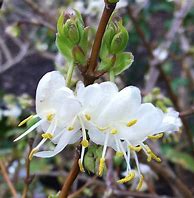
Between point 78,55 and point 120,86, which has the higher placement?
point 78,55

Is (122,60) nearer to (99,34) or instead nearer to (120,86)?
(99,34)

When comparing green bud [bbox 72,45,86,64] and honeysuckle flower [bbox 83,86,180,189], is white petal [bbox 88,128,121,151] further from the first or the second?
green bud [bbox 72,45,86,64]

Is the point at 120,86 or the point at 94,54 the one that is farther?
the point at 120,86

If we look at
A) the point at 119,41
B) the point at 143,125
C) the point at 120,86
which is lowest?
the point at 120,86

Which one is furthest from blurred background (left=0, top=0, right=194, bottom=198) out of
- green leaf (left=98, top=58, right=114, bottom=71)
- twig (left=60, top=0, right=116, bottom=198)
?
green leaf (left=98, top=58, right=114, bottom=71)

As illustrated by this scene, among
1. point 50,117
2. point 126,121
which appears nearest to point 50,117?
point 50,117

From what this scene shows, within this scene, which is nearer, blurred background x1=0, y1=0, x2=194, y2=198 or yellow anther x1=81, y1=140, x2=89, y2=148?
yellow anther x1=81, y1=140, x2=89, y2=148

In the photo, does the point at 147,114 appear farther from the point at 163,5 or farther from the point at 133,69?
the point at 133,69
